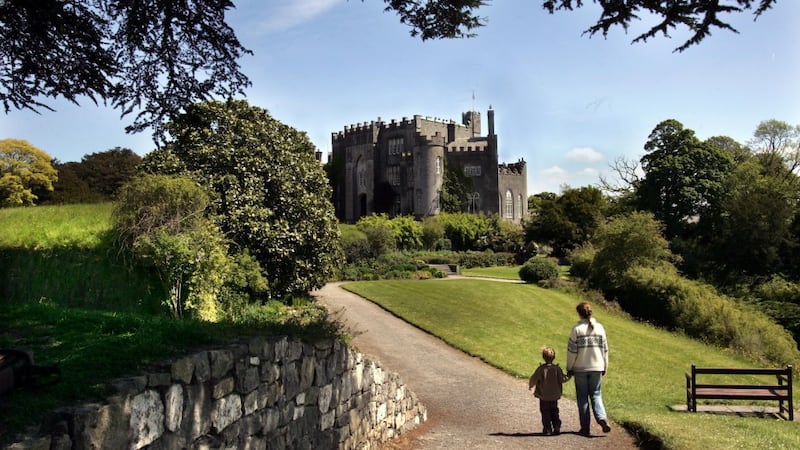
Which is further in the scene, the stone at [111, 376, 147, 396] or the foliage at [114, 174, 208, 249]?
the foliage at [114, 174, 208, 249]

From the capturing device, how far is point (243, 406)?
493cm

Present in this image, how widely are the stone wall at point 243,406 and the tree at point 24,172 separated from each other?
37.3m

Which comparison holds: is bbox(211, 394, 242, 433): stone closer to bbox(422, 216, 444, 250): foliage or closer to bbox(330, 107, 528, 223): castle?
bbox(422, 216, 444, 250): foliage

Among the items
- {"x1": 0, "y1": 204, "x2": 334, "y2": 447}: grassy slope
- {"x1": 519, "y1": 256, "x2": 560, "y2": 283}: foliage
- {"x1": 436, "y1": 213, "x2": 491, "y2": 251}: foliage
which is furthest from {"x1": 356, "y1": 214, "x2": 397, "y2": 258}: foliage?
{"x1": 0, "y1": 204, "x2": 334, "y2": 447}: grassy slope

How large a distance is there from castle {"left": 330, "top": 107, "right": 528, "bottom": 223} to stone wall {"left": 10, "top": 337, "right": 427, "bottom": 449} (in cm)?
5255

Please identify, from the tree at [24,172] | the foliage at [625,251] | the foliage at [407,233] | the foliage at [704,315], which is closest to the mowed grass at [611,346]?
the foliage at [704,315]

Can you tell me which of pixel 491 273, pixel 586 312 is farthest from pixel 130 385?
pixel 491 273

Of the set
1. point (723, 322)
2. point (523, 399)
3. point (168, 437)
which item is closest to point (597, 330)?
point (523, 399)

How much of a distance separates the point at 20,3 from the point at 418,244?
43.8 meters

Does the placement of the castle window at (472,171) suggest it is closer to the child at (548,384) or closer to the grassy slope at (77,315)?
the grassy slope at (77,315)

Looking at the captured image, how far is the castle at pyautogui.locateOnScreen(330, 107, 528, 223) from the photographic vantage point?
60.8 meters

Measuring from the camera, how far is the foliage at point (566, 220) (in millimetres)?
46531

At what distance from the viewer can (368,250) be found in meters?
38.2

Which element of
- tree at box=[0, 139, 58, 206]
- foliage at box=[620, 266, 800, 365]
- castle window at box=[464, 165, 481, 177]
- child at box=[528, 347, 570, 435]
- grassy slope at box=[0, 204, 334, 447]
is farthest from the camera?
castle window at box=[464, 165, 481, 177]
